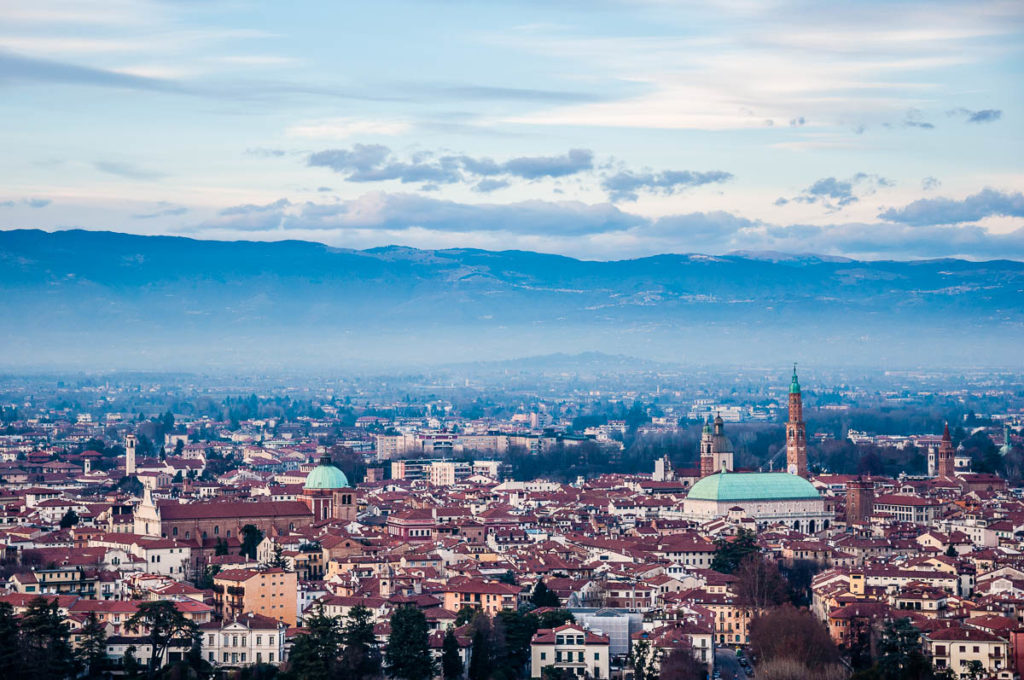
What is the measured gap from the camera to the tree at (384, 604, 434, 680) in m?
39.3

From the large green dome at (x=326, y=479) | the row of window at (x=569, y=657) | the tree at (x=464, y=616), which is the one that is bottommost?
the row of window at (x=569, y=657)

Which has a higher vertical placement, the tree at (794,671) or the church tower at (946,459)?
the church tower at (946,459)

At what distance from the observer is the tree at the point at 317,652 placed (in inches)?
1523

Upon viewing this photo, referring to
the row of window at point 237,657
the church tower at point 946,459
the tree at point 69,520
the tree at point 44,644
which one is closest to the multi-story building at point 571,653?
the row of window at point 237,657

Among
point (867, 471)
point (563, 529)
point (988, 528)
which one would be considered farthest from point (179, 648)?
point (867, 471)

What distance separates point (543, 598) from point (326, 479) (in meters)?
21.6

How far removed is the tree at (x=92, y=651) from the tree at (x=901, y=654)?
14.5 m

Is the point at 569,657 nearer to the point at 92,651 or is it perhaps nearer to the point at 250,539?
the point at 92,651

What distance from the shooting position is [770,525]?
7038 cm

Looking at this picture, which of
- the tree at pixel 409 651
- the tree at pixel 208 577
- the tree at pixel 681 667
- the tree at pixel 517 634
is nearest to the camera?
the tree at pixel 681 667

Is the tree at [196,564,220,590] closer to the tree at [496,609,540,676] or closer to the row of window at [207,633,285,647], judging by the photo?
the row of window at [207,633,285,647]

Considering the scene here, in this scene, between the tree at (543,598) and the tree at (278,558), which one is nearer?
the tree at (543,598)

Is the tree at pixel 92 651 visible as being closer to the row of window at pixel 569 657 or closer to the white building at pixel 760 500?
the row of window at pixel 569 657

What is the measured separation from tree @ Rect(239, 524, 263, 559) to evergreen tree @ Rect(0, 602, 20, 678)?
1558cm
